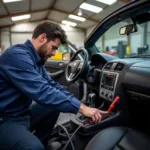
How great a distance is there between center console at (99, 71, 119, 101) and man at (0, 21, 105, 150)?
0.42 m

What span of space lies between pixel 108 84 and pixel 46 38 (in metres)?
0.69

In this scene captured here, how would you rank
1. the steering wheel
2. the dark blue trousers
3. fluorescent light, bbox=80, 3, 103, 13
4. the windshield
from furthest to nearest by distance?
fluorescent light, bbox=80, 3, 103, 13 < the windshield < the steering wheel < the dark blue trousers

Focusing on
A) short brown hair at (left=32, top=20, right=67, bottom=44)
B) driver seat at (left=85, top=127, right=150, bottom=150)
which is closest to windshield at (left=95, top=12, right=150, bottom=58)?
short brown hair at (left=32, top=20, right=67, bottom=44)

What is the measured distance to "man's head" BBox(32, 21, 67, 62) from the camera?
4.84ft

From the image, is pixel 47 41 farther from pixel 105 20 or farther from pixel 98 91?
pixel 98 91

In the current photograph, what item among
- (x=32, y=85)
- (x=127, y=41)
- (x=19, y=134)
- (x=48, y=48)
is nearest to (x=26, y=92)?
(x=32, y=85)

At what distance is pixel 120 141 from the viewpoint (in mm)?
1304

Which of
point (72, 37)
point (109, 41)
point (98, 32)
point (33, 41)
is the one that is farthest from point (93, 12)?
point (33, 41)

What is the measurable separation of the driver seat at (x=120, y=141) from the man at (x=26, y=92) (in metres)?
0.14

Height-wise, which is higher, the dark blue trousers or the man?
the man

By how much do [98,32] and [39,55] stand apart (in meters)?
0.81

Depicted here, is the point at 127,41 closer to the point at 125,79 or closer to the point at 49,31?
the point at 125,79

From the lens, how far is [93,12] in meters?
10.4

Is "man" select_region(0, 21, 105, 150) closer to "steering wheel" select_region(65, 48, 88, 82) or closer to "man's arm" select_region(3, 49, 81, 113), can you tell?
"man's arm" select_region(3, 49, 81, 113)
